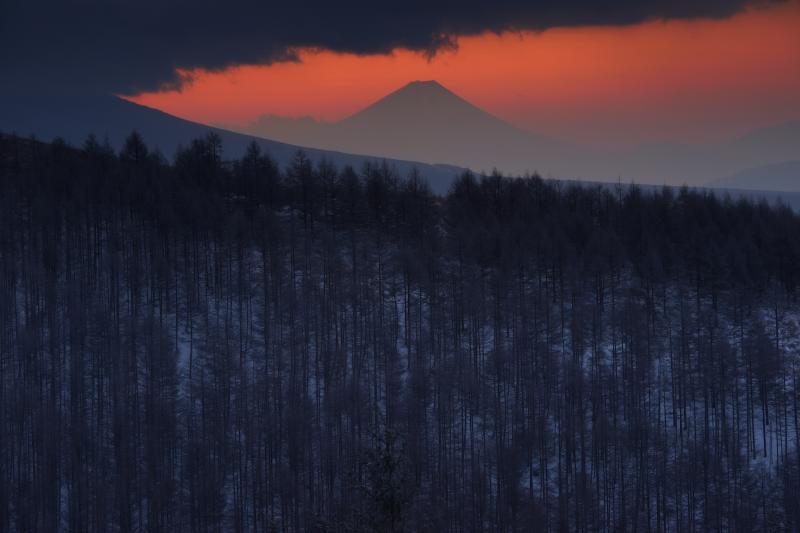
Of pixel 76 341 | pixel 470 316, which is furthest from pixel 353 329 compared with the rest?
pixel 76 341

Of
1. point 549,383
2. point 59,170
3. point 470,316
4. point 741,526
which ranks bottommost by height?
point 741,526

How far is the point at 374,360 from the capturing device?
80.9 meters

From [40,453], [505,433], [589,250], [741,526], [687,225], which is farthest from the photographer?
[687,225]

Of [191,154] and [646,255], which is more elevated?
[191,154]

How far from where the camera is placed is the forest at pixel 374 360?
2697 inches

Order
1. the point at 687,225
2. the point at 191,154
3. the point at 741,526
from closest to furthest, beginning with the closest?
the point at 741,526
the point at 687,225
the point at 191,154

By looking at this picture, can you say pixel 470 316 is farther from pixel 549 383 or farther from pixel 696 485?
pixel 696 485

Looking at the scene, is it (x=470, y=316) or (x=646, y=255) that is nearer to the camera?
(x=470, y=316)

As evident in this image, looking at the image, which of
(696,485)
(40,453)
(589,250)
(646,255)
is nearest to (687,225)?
(646,255)

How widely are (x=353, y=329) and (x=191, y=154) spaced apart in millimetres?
44067

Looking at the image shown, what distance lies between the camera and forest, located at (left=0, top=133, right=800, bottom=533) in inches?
2697

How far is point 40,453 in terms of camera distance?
226ft

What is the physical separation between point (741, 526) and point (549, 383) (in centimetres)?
2097

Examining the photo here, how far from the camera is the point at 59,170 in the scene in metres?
102
